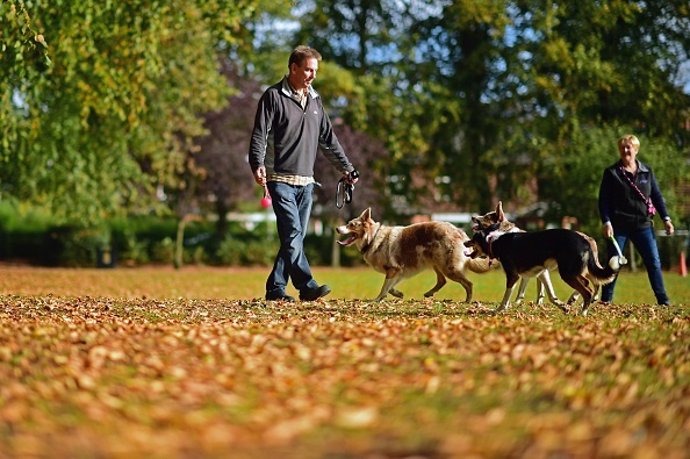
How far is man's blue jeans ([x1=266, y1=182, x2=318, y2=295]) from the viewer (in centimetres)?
1265

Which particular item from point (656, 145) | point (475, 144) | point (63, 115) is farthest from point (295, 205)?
point (475, 144)

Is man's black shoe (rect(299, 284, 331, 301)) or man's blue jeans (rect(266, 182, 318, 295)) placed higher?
man's blue jeans (rect(266, 182, 318, 295))

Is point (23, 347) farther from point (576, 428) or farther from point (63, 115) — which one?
point (63, 115)

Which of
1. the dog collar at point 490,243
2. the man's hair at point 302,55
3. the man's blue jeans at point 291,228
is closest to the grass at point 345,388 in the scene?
the dog collar at point 490,243

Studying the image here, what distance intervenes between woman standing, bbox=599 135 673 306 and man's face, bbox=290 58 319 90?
4197 millimetres

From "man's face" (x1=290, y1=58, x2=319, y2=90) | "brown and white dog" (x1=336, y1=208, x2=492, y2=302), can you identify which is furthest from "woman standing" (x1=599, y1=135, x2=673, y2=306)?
"man's face" (x1=290, y1=58, x2=319, y2=90)

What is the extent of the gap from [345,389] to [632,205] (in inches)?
331

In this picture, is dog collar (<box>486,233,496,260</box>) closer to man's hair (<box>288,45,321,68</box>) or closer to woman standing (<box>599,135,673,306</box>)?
woman standing (<box>599,135,673,306</box>)

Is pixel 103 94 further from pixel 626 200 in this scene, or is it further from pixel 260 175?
pixel 626 200

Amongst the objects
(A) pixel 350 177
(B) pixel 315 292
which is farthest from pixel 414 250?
(B) pixel 315 292

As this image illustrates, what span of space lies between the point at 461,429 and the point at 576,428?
56 cm

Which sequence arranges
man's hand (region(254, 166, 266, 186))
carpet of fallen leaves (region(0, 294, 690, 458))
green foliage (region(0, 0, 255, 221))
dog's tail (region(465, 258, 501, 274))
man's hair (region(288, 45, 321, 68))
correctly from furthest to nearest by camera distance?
green foliage (region(0, 0, 255, 221)) → dog's tail (region(465, 258, 501, 274)) → man's hair (region(288, 45, 321, 68)) → man's hand (region(254, 166, 266, 186)) → carpet of fallen leaves (region(0, 294, 690, 458))

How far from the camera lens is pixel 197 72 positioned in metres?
29.8

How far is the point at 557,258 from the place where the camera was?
1086 centimetres
